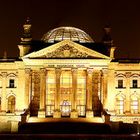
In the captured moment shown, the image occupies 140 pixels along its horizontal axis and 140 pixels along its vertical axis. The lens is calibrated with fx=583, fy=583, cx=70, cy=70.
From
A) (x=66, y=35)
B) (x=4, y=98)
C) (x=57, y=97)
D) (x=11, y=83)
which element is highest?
(x=66, y=35)

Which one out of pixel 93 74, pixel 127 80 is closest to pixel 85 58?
pixel 93 74

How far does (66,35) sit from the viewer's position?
3935 inches

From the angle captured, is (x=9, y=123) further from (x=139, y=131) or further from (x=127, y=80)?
(x=127, y=80)

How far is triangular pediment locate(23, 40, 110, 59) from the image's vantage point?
297ft

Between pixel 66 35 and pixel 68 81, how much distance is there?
993 cm

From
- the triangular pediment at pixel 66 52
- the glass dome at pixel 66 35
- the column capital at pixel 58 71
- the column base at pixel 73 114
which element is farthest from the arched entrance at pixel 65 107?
the glass dome at pixel 66 35

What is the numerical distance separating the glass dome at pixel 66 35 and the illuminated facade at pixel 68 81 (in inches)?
Answer: 29.1

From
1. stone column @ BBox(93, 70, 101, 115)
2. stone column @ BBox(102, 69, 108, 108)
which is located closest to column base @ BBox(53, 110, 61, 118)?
stone column @ BBox(93, 70, 101, 115)

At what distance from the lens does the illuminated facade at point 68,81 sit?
9050cm

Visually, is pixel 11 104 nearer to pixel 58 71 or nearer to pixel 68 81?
pixel 68 81

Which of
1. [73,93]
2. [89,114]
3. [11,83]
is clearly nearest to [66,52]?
[73,93]

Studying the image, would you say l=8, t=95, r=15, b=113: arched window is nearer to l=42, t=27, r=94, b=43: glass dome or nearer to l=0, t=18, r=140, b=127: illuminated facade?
l=0, t=18, r=140, b=127: illuminated facade

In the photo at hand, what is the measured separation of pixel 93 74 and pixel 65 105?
21.9ft

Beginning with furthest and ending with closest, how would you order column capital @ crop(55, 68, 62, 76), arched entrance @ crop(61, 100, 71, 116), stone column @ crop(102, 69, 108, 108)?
arched entrance @ crop(61, 100, 71, 116) → stone column @ crop(102, 69, 108, 108) → column capital @ crop(55, 68, 62, 76)
